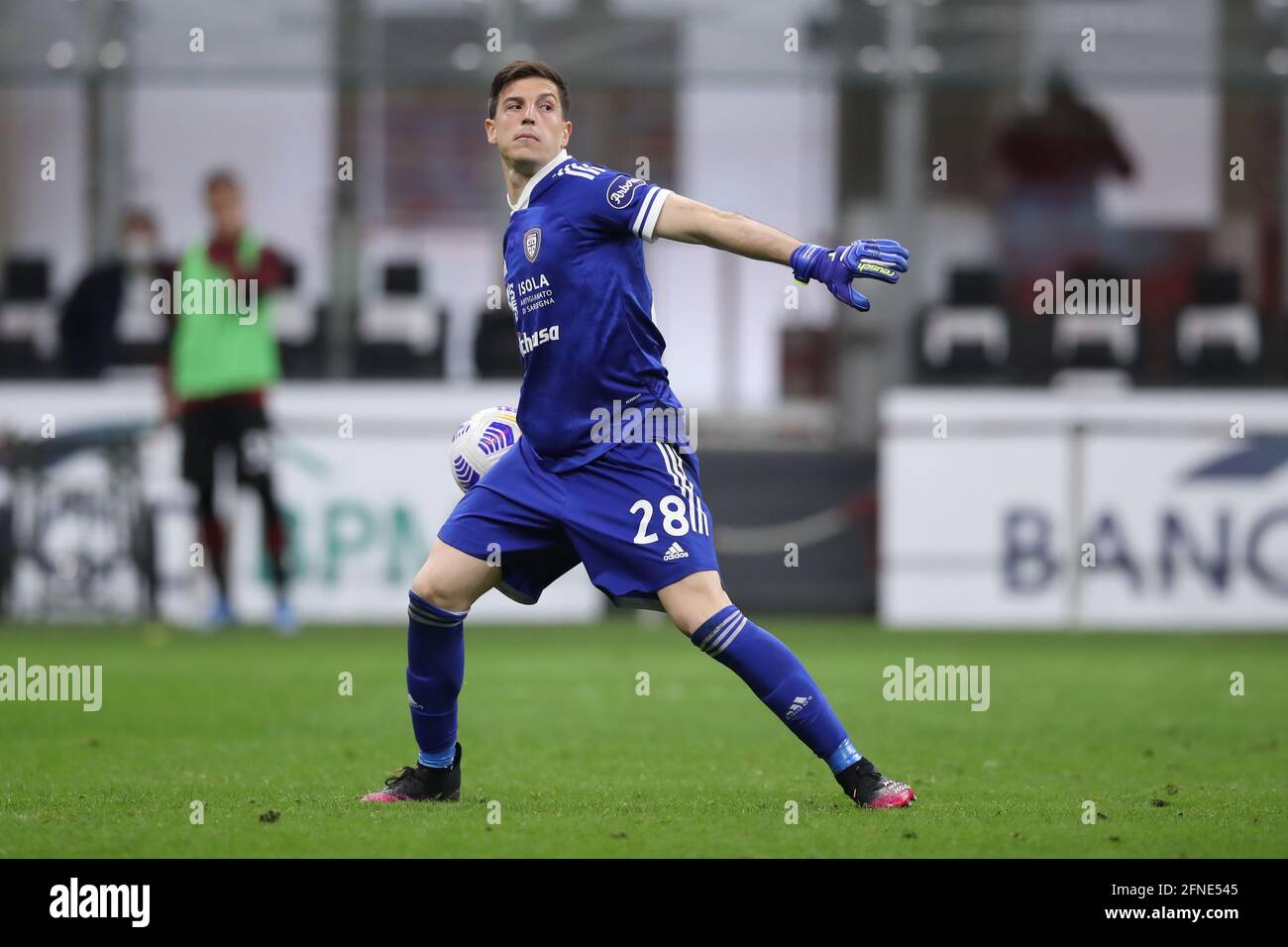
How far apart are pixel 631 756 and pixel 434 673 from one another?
1490 millimetres

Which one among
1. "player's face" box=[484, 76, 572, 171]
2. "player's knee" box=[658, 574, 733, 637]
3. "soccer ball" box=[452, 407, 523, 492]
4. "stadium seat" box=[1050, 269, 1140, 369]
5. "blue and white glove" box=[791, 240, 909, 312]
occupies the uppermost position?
"player's face" box=[484, 76, 572, 171]

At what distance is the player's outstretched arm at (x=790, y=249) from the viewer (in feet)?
17.6

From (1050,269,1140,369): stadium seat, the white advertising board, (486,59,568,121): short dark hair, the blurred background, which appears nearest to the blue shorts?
(486,59,568,121): short dark hair

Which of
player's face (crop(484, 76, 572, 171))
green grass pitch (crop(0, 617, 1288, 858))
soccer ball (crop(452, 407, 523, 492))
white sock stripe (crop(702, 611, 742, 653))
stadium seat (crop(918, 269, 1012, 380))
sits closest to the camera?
green grass pitch (crop(0, 617, 1288, 858))

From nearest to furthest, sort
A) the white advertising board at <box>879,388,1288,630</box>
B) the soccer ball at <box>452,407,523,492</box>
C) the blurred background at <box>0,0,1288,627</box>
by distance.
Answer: the soccer ball at <box>452,407,523,492</box> < the white advertising board at <box>879,388,1288,630</box> < the blurred background at <box>0,0,1288,627</box>

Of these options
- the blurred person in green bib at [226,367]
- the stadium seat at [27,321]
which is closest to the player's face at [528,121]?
the blurred person in green bib at [226,367]

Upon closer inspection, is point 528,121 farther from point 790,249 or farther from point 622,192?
point 790,249

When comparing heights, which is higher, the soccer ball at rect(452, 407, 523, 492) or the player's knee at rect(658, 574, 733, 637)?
the soccer ball at rect(452, 407, 523, 492)

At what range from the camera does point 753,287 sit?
16672 millimetres

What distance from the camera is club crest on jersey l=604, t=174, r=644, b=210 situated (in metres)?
5.83

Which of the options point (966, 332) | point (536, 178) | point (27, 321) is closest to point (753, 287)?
point (966, 332)

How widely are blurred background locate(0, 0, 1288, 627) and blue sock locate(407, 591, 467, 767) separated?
8.17 m

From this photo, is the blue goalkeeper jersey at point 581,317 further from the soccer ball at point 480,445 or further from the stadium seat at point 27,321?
the stadium seat at point 27,321

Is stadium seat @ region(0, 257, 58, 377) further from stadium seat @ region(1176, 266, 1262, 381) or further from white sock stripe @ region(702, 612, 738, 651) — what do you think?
white sock stripe @ region(702, 612, 738, 651)
